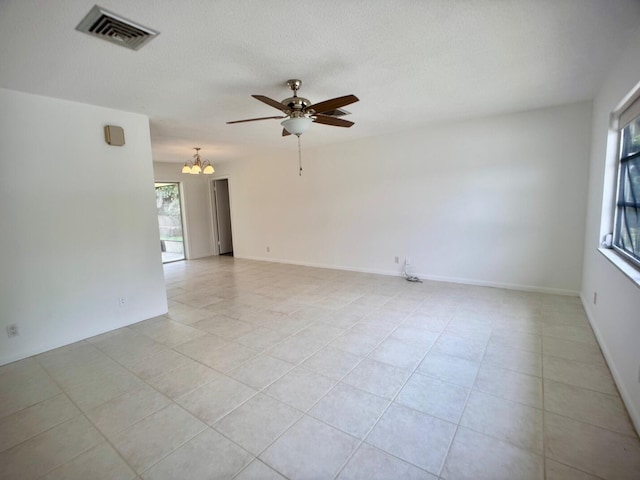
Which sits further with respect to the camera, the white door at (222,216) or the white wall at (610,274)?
the white door at (222,216)

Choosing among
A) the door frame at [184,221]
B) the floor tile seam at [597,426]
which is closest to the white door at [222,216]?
the door frame at [184,221]

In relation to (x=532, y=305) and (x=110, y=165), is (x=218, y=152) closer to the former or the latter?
(x=110, y=165)

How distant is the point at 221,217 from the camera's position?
8398 millimetres

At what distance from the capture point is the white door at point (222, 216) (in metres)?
8.23

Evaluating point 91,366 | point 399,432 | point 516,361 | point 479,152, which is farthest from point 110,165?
point 479,152

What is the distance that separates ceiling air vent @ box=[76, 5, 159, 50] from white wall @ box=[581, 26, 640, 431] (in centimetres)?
328

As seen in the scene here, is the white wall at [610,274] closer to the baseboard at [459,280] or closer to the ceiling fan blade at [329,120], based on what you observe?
the baseboard at [459,280]

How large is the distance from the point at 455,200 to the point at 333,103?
291cm

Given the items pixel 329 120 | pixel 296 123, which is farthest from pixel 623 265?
pixel 296 123

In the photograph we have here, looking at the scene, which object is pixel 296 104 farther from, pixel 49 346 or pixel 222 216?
pixel 222 216

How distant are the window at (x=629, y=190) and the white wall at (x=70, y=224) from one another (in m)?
4.66

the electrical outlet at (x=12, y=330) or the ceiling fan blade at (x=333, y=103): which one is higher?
the ceiling fan blade at (x=333, y=103)

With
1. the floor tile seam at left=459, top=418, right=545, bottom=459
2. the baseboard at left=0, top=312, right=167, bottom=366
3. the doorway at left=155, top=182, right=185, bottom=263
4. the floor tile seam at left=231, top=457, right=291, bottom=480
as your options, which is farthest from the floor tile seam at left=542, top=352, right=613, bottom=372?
the doorway at left=155, top=182, right=185, bottom=263

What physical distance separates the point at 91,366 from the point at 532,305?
474 centimetres
